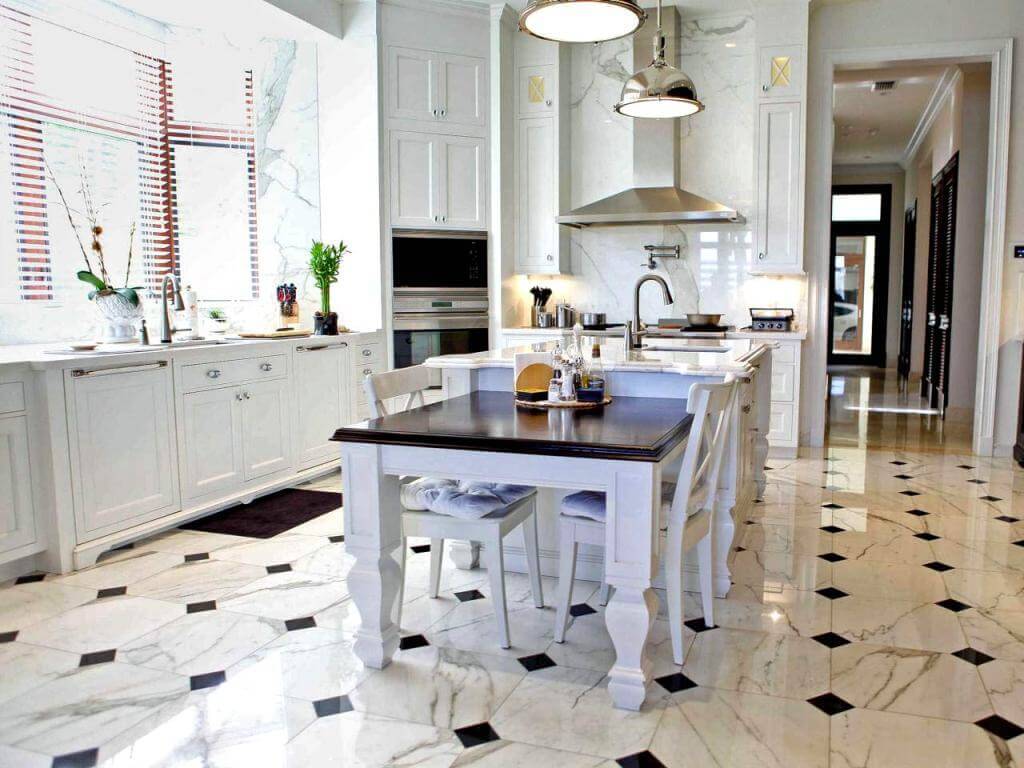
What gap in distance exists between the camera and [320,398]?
5.06 metres

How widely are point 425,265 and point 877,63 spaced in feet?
11.3

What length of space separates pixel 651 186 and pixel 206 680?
15.3 ft

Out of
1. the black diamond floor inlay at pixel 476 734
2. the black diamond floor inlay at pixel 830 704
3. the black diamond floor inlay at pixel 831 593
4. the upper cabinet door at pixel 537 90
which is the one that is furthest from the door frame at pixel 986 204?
the black diamond floor inlay at pixel 476 734

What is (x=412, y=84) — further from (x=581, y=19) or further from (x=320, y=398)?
(x=581, y=19)

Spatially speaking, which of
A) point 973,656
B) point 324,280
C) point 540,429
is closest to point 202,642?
point 540,429

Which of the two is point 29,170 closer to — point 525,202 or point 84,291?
point 84,291

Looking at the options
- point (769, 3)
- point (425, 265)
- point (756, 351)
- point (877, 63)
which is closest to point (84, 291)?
point (425, 265)

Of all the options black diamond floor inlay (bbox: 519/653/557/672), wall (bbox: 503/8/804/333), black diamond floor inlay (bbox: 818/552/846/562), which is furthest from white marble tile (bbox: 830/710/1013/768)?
wall (bbox: 503/8/804/333)

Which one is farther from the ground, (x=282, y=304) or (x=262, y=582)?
(x=282, y=304)

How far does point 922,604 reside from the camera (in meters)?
3.08

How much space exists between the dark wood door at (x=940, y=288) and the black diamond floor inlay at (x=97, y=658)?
22.9 ft

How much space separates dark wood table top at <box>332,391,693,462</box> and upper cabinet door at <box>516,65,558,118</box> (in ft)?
12.2

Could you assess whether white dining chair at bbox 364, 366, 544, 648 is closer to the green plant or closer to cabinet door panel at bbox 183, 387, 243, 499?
cabinet door panel at bbox 183, 387, 243, 499

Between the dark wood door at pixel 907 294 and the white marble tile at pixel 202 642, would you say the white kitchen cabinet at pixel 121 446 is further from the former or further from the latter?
the dark wood door at pixel 907 294
